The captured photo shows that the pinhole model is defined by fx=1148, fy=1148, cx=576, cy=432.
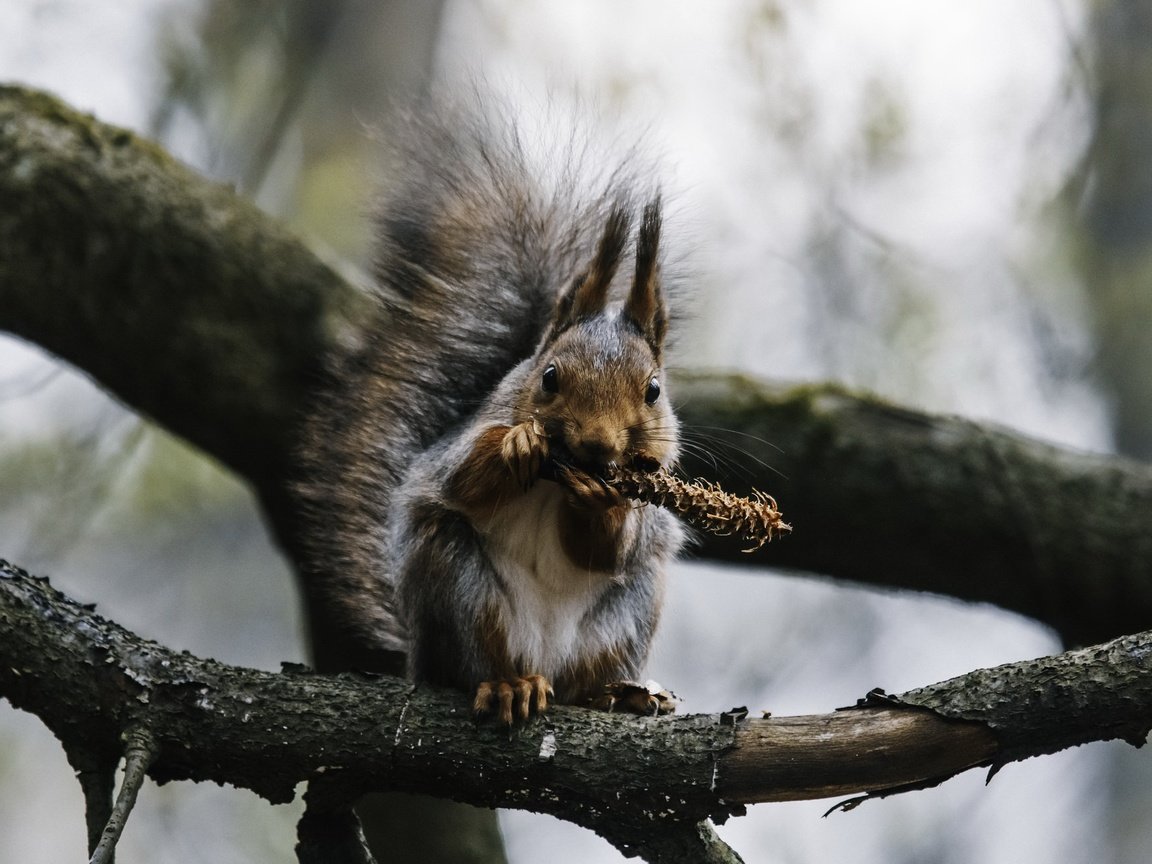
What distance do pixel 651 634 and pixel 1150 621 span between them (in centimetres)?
142

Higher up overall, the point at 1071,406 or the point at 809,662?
the point at 1071,406

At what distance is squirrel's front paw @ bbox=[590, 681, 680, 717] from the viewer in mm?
2391

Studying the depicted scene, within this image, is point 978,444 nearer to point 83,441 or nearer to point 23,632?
point 23,632

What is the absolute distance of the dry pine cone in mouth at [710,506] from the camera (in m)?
2.04

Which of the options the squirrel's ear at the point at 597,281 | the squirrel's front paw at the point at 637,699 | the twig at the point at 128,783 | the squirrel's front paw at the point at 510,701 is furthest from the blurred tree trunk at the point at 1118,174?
the twig at the point at 128,783

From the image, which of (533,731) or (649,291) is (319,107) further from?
(533,731)

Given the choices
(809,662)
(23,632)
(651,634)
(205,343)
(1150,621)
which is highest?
(809,662)

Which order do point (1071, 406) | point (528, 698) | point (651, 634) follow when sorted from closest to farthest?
point (528, 698) < point (651, 634) < point (1071, 406)

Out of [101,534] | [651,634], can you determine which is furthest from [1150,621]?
[101,534]

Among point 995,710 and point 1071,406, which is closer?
point 995,710

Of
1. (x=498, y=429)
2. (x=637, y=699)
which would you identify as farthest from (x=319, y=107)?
(x=637, y=699)

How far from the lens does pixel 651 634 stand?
Answer: 2627mm

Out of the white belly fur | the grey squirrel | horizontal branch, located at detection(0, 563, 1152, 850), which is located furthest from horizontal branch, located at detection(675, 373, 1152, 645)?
horizontal branch, located at detection(0, 563, 1152, 850)

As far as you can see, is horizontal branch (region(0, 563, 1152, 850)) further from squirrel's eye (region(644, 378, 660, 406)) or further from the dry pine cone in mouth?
squirrel's eye (region(644, 378, 660, 406))
